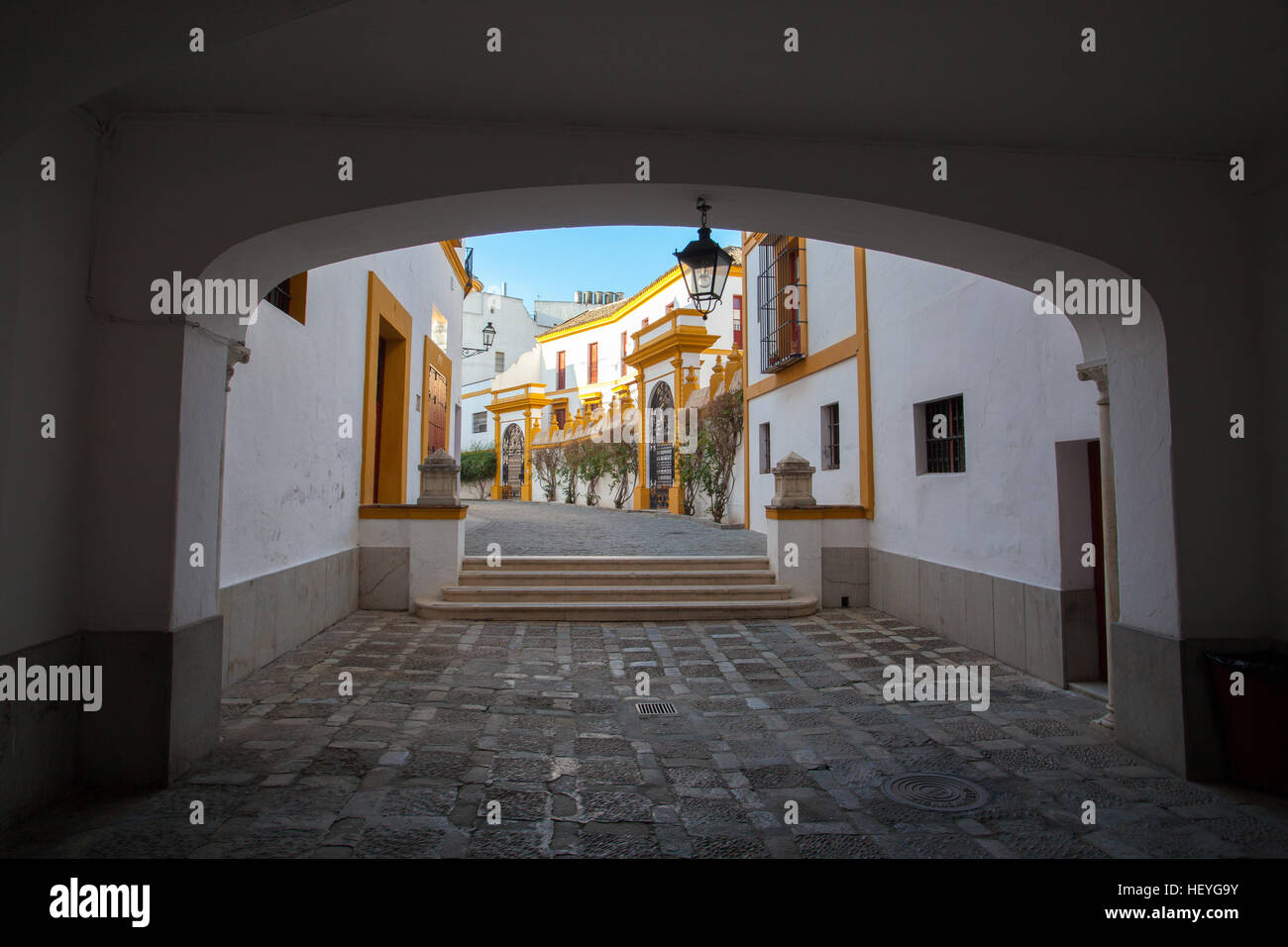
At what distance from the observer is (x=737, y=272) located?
21625 millimetres

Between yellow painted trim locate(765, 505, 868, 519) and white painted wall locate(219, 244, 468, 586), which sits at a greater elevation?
white painted wall locate(219, 244, 468, 586)

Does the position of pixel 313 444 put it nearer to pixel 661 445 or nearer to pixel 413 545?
pixel 413 545

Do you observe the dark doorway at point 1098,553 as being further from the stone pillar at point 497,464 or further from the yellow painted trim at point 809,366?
the stone pillar at point 497,464

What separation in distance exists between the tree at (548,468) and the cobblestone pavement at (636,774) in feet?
61.7

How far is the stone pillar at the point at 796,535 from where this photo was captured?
8.63m

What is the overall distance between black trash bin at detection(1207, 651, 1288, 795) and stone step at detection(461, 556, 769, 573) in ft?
18.4

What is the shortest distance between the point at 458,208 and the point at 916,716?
13.8ft

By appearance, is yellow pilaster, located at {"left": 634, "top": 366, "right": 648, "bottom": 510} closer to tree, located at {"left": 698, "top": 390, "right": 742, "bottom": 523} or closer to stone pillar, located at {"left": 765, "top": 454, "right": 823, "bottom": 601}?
tree, located at {"left": 698, "top": 390, "right": 742, "bottom": 523}

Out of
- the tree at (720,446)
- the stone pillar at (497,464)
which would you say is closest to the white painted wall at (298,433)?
the tree at (720,446)

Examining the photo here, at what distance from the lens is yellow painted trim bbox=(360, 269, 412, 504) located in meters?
8.74

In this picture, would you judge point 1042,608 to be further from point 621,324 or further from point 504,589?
point 621,324

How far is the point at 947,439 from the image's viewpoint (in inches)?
289

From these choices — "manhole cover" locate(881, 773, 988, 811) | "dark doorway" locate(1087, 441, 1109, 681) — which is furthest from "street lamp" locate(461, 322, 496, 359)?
"manhole cover" locate(881, 773, 988, 811)
